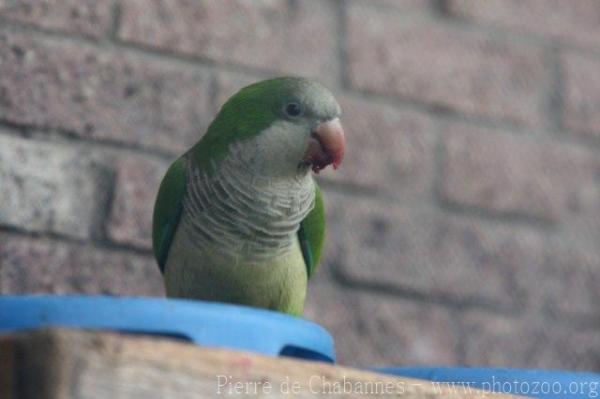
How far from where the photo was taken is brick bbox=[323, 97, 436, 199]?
189 cm

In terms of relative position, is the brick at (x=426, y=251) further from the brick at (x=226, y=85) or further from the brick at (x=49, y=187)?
the brick at (x=49, y=187)

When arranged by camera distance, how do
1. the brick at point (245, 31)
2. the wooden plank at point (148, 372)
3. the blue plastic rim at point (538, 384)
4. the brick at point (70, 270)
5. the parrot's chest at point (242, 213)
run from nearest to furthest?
the wooden plank at point (148, 372) < the blue plastic rim at point (538, 384) < the parrot's chest at point (242, 213) < the brick at point (70, 270) < the brick at point (245, 31)

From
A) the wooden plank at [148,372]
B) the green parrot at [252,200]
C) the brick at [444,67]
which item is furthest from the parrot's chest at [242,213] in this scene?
the brick at [444,67]

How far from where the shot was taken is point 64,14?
67.9 inches

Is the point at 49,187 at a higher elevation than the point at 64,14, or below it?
below

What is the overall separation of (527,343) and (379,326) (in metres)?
0.27

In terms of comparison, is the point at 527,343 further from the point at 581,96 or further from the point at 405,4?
the point at 405,4

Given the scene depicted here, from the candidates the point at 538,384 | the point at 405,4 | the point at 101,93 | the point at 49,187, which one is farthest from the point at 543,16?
the point at 538,384

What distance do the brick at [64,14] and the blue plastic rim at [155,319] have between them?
2.56ft

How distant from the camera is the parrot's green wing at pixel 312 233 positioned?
1.45 meters

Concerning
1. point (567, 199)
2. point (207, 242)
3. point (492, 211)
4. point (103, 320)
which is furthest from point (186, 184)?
point (567, 199)

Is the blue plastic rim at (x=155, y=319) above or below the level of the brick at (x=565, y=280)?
below

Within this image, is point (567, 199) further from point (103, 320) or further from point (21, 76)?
point (103, 320)

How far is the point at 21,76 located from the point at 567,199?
37.0 inches
